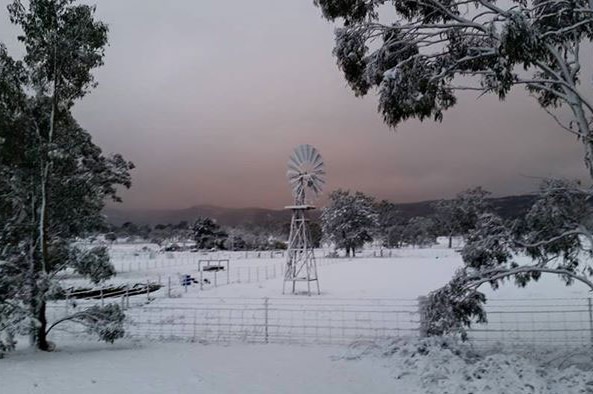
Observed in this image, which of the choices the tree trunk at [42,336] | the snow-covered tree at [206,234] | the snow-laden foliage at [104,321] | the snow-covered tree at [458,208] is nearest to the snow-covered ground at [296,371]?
the tree trunk at [42,336]

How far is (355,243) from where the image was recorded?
79500mm

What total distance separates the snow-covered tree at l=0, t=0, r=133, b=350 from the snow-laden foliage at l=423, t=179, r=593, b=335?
6822 mm

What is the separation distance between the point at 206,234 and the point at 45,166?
86.5m

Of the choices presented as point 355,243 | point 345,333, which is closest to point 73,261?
point 345,333

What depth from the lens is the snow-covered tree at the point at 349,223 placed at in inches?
3137

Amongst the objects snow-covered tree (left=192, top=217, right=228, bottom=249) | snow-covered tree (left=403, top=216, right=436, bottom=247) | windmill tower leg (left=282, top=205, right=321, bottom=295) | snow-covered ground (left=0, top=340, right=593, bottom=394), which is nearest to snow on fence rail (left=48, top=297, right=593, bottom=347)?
snow-covered ground (left=0, top=340, right=593, bottom=394)

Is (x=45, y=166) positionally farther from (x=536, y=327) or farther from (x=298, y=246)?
(x=298, y=246)

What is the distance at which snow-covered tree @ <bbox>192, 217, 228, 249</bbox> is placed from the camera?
97.0 metres

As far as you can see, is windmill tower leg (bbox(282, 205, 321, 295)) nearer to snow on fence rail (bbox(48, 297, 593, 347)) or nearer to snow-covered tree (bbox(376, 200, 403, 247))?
snow on fence rail (bbox(48, 297, 593, 347))

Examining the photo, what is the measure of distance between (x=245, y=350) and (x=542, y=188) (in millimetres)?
7018

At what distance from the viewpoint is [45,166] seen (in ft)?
39.4

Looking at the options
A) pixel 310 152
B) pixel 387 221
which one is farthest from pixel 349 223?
pixel 310 152

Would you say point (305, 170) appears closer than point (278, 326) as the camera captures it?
No

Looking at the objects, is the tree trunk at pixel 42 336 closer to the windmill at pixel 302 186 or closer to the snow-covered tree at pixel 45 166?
the snow-covered tree at pixel 45 166
